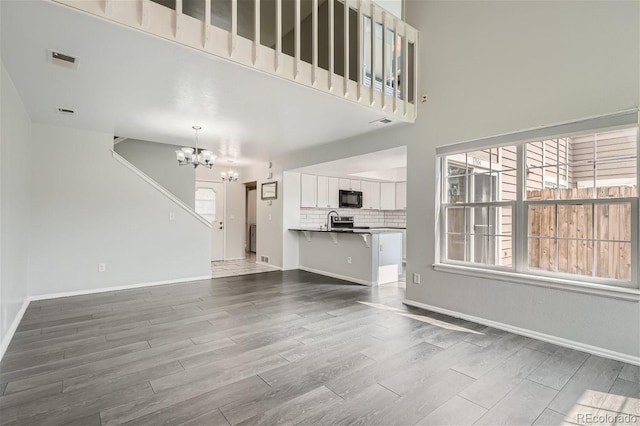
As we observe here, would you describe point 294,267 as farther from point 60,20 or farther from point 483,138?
point 60,20

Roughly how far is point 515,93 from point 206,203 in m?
7.11

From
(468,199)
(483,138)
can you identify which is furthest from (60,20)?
(468,199)

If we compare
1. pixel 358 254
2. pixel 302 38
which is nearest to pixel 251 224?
pixel 358 254

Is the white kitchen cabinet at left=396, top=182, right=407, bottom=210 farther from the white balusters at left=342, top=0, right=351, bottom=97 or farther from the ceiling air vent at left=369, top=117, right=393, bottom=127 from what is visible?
the white balusters at left=342, top=0, right=351, bottom=97

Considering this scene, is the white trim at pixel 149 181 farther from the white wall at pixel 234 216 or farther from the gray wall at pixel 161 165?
the white wall at pixel 234 216

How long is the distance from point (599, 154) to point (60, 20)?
4500 millimetres

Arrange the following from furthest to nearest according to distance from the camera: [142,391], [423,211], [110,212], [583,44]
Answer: [110,212]
[423,211]
[583,44]
[142,391]

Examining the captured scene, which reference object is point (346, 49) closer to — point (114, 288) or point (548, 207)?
point (548, 207)

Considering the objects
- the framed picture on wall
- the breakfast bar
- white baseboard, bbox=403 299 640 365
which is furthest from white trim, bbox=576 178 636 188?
the framed picture on wall

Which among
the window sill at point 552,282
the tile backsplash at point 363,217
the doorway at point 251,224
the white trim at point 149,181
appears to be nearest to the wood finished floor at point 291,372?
the window sill at point 552,282

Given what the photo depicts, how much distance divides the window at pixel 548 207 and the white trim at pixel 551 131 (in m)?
0.04

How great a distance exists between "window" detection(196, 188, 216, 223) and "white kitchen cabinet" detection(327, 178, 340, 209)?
3.09 m

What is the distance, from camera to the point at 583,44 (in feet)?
9.50

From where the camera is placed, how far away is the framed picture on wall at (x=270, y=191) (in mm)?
7186
